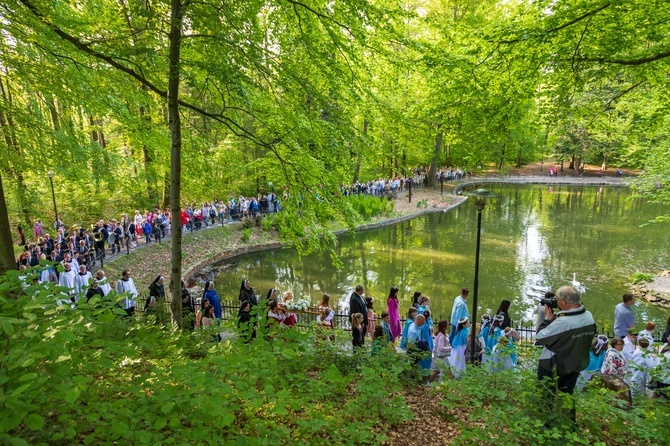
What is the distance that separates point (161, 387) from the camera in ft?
10.1

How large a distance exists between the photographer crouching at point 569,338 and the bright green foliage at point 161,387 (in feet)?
5.61

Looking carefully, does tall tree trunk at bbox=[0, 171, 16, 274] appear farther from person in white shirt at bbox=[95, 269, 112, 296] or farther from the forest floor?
the forest floor

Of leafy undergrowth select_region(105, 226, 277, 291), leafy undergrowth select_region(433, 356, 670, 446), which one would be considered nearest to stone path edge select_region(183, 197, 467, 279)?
leafy undergrowth select_region(105, 226, 277, 291)

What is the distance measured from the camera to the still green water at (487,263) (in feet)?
41.1

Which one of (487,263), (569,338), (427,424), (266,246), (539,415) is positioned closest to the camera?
(569,338)

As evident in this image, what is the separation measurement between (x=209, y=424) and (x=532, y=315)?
10219 millimetres

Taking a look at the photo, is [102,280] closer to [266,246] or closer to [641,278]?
[266,246]

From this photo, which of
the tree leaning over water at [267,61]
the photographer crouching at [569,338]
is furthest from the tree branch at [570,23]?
the photographer crouching at [569,338]

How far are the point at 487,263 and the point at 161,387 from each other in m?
14.8

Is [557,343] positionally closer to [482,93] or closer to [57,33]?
[482,93]

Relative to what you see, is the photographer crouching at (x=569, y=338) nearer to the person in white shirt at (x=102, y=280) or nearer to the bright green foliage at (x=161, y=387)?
the bright green foliage at (x=161, y=387)

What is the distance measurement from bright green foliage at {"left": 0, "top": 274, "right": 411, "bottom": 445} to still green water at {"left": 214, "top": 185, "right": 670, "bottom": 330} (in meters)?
6.93

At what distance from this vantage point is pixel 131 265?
13.5 meters

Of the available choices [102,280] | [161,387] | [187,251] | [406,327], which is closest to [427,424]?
[406,327]
